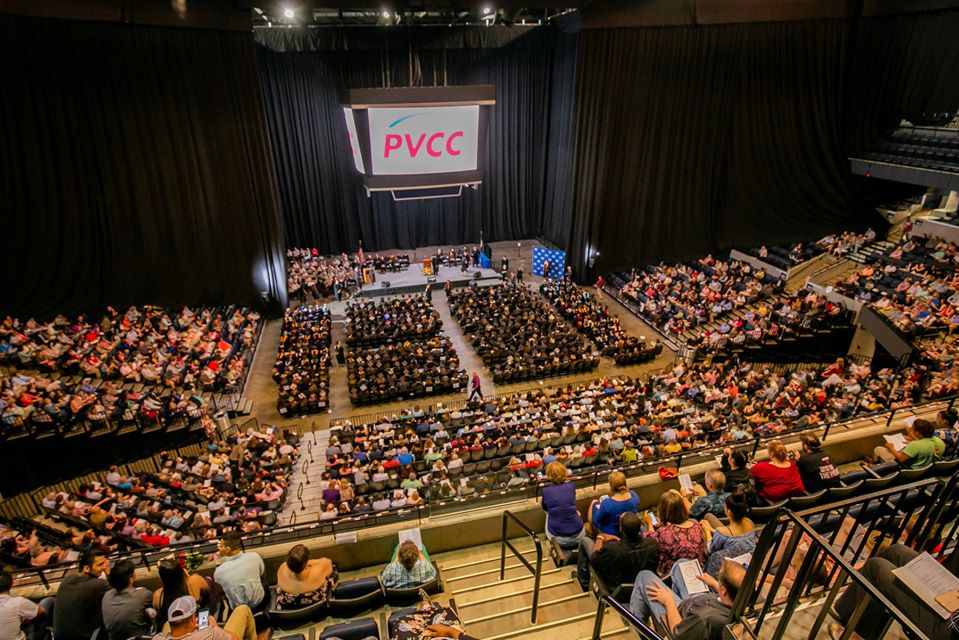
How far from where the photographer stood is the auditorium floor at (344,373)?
1584 cm

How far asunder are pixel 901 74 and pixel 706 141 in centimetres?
826

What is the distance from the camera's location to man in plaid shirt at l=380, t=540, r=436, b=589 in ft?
16.1

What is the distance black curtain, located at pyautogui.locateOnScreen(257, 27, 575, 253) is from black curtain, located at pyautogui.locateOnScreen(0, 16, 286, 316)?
5081mm

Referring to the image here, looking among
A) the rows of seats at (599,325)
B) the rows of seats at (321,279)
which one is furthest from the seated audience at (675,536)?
the rows of seats at (321,279)

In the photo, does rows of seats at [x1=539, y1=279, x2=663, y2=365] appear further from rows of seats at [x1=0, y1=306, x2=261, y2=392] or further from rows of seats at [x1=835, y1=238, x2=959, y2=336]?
rows of seats at [x1=0, y1=306, x2=261, y2=392]

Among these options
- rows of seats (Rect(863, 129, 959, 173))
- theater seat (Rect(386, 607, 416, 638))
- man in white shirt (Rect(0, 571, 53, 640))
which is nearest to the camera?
theater seat (Rect(386, 607, 416, 638))

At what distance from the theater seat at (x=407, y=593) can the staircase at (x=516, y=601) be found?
0.79ft

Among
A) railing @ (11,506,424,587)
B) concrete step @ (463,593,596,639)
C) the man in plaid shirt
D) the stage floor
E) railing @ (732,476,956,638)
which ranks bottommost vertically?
the stage floor

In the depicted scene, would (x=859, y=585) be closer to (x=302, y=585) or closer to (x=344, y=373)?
(x=302, y=585)

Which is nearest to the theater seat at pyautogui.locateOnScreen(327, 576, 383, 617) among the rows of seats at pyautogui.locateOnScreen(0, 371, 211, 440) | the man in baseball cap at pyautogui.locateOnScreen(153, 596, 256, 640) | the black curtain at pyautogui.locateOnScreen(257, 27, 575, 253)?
the man in baseball cap at pyautogui.locateOnScreen(153, 596, 256, 640)

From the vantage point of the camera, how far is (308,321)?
19.8 meters

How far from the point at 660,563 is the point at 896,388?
1071 centimetres

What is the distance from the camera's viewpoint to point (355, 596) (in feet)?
16.3

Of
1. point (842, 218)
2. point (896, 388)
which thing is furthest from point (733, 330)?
point (842, 218)
